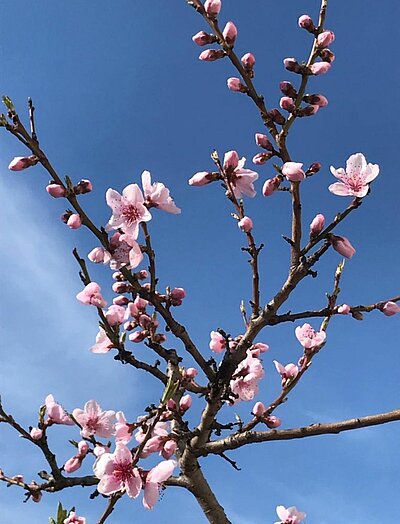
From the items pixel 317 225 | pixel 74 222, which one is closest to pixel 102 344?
pixel 74 222

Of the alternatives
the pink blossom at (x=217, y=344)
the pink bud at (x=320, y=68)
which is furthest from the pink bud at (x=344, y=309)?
the pink bud at (x=320, y=68)

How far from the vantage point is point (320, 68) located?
168 inches

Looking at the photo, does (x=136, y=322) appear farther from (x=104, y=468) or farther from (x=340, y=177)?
(x=340, y=177)

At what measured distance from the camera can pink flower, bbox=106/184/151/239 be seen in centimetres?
396

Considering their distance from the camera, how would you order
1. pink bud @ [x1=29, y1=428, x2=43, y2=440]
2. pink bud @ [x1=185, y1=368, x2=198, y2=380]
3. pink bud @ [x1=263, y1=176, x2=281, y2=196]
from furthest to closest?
pink bud @ [x1=185, y1=368, x2=198, y2=380] < pink bud @ [x1=29, y1=428, x2=43, y2=440] < pink bud @ [x1=263, y1=176, x2=281, y2=196]

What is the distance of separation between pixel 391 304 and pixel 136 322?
195 cm

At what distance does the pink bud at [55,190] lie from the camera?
3846 millimetres

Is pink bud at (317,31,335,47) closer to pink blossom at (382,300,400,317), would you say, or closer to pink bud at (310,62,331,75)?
pink bud at (310,62,331,75)

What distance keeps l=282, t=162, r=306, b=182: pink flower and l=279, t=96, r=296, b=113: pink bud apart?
449mm

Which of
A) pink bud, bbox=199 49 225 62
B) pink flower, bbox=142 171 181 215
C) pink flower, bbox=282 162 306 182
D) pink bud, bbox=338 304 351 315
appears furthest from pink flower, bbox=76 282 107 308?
pink bud, bbox=199 49 225 62

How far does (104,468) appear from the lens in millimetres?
3617

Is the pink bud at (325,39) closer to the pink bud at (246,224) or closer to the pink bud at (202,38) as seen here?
the pink bud at (202,38)

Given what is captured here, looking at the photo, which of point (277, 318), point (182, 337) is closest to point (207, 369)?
point (182, 337)

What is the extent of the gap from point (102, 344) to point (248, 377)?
4.04 ft
